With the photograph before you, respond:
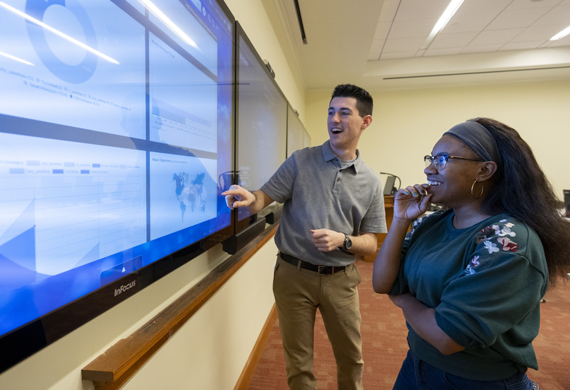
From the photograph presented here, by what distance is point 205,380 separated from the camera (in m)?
1.27

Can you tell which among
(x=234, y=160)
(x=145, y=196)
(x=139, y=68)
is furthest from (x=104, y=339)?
(x=234, y=160)

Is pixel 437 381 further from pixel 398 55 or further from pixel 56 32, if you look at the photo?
pixel 398 55

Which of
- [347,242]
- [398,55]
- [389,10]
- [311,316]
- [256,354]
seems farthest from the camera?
[398,55]

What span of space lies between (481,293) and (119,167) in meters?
0.94

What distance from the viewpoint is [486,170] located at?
884 millimetres

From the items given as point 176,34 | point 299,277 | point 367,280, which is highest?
point 176,34

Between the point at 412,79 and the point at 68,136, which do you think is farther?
the point at 412,79

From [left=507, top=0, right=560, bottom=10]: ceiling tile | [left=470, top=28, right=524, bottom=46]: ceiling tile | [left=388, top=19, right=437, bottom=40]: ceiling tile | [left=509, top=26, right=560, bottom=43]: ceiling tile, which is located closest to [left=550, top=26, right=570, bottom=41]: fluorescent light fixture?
[left=509, top=26, right=560, bottom=43]: ceiling tile

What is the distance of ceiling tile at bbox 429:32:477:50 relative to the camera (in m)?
4.03

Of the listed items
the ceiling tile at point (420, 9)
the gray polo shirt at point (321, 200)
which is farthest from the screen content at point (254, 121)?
the ceiling tile at point (420, 9)

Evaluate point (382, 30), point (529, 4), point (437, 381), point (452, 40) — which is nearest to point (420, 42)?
point (452, 40)

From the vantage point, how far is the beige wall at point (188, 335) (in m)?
0.61

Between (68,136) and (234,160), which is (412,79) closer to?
(234,160)

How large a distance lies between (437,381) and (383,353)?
1559 millimetres
